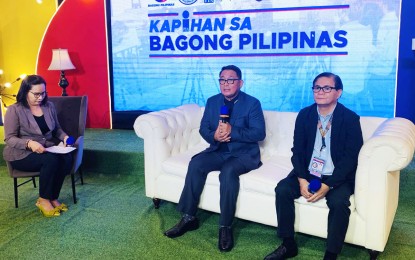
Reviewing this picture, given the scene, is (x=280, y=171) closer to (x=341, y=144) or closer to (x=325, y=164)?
(x=325, y=164)

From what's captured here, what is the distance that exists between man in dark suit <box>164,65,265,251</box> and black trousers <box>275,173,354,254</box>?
361mm

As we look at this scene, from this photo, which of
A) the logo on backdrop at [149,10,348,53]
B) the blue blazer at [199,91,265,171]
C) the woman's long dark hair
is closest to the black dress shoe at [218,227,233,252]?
the blue blazer at [199,91,265,171]

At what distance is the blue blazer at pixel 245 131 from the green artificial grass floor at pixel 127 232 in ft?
1.67

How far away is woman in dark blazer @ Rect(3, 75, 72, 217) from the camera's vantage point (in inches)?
135

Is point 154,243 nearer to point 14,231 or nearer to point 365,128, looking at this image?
point 14,231

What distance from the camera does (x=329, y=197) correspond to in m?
2.62

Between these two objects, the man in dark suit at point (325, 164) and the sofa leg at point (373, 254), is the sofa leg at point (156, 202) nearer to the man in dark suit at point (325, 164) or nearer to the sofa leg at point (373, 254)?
the man in dark suit at point (325, 164)

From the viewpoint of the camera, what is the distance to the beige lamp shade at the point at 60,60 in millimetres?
5398

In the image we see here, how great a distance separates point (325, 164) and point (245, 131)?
672 millimetres

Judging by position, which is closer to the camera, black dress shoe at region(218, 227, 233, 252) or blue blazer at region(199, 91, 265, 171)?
black dress shoe at region(218, 227, 233, 252)

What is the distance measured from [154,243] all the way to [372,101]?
2.91 metres

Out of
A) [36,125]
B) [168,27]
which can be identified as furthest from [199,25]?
[36,125]

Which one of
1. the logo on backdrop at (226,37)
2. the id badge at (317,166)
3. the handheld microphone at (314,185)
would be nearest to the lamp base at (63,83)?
the logo on backdrop at (226,37)

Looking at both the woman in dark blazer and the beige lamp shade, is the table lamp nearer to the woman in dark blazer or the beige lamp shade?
the beige lamp shade
